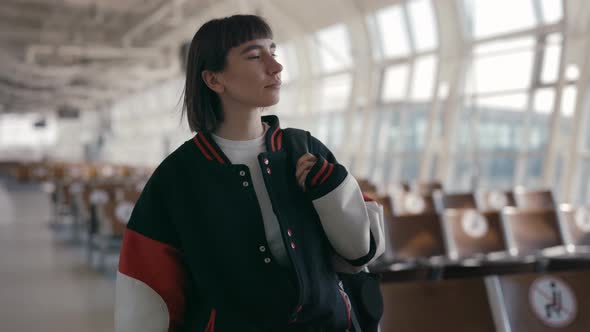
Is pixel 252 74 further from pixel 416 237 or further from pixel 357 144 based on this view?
pixel 357 144

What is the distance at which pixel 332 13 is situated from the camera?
11.7 metres

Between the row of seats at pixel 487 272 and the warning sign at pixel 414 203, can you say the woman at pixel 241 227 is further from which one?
the warning sign at pixel 414 203

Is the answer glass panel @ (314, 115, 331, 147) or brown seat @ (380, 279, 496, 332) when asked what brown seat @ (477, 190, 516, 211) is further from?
glass panel @ (314, 115, 331, 147)

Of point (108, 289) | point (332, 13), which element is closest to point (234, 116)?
point (108, 289)

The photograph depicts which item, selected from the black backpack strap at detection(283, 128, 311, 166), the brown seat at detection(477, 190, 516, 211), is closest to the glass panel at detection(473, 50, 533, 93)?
the brown seat at detection(477, 190, 516, 211)

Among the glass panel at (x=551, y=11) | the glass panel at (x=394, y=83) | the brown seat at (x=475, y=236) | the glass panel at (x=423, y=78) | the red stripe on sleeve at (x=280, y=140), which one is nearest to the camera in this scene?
the red stripe on sleeve at (x=280, y=140)

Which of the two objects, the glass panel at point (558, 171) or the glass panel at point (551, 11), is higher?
the glass panel at point (551, 11)

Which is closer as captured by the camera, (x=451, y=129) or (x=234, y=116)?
(x=234, y=116)

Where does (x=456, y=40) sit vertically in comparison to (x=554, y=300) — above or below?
above

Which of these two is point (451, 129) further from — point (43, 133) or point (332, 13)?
point (43, 133)

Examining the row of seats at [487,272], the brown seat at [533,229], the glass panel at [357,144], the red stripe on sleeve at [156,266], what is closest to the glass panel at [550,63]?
the glass panel at [357,144]

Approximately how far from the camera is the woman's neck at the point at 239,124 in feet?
3.63

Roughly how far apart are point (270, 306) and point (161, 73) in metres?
16.0

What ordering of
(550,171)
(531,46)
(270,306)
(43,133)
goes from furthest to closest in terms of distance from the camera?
1. (43,133)
2. (531,46)
3. (550,171)
4. (270,306)
